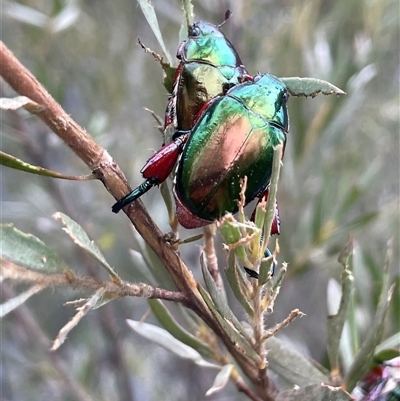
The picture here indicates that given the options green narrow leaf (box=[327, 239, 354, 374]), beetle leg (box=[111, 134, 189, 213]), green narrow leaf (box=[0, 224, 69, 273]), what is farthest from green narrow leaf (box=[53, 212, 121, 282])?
green narrow leaf (box=[327, 239, 354, 374])

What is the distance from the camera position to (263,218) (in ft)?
1.37

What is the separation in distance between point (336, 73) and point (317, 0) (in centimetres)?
38

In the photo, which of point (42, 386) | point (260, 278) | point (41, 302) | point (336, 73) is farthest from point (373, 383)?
point (41, 302)

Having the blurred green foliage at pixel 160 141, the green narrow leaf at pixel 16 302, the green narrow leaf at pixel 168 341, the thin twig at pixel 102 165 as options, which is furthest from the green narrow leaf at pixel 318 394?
the blurred green foliage at pixel 160 141

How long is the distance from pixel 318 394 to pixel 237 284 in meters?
0.13

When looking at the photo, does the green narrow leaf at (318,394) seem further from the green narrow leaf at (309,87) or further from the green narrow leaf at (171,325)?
the green narrow leaf at (309,87)

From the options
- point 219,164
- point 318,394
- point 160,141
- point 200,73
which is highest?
point 160,141

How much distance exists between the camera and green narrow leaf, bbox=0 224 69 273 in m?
0.36

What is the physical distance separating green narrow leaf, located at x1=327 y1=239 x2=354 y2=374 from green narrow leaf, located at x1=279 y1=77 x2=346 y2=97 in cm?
17

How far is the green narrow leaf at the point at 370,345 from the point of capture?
1.65ft

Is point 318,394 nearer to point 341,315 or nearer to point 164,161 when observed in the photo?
point 341,315

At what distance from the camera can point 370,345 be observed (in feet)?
1.69

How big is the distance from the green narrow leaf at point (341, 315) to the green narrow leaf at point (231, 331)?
0.13m

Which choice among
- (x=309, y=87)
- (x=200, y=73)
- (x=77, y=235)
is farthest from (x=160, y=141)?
(x=77, y=235)
